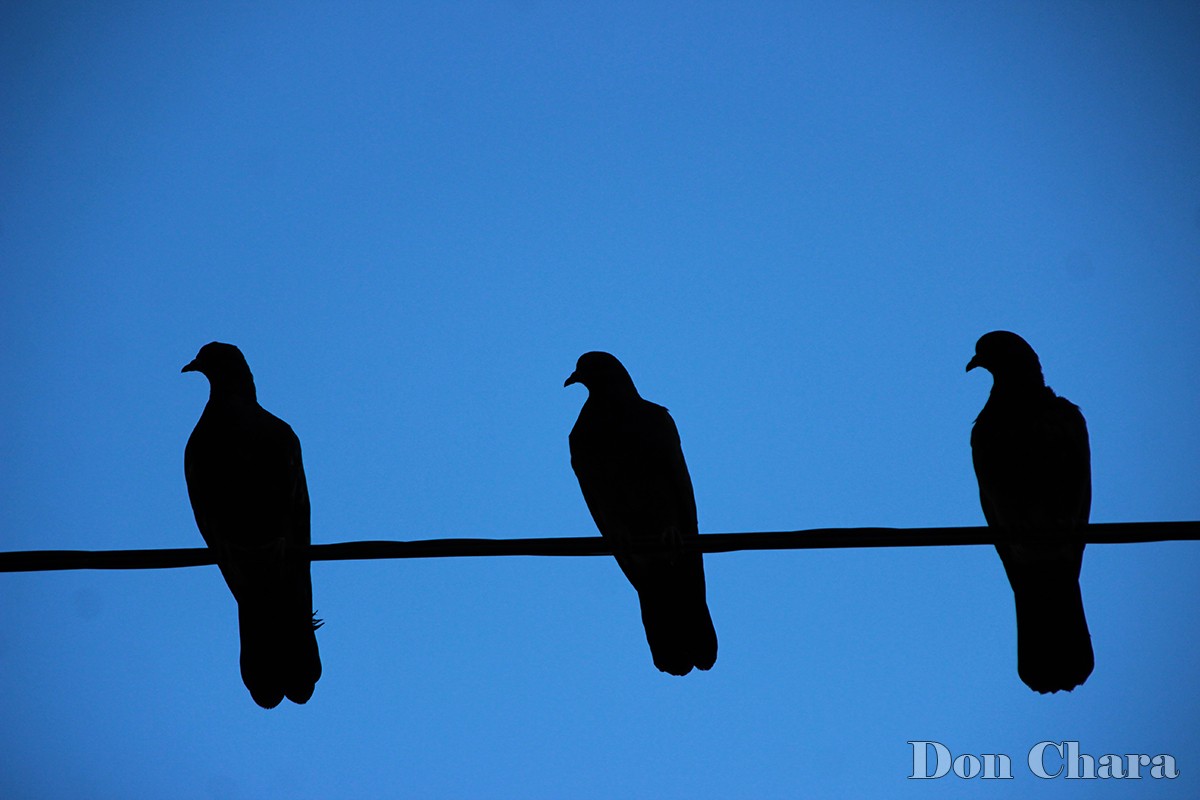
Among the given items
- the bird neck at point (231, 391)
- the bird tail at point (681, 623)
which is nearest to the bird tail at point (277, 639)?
the bird neck at point (231, 391)

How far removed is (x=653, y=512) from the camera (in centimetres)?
568

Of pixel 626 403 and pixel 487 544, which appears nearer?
pixel 487 544

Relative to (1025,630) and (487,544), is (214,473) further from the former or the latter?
(1025,630)

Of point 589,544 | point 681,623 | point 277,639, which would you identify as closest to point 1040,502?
point 681,623

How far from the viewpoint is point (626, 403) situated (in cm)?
603

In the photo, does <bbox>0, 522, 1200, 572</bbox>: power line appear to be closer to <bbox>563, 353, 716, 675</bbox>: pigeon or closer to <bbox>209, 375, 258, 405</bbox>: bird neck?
<bbox>563, 353, 716, 675</bbox>: pigeon

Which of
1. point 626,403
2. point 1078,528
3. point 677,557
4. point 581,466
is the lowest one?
point 1078,528

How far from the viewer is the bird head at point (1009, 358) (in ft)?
17.8

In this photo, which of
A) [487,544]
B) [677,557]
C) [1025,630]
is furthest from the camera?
[677,557]

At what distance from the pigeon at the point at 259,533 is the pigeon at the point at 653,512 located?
144cm

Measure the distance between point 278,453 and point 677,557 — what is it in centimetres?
192

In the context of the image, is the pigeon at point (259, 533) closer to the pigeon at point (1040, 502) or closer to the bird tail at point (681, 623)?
the bird tail at point (681, 623)

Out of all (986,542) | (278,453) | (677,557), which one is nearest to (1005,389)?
(677,557)

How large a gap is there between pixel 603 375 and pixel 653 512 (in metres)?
0.88
